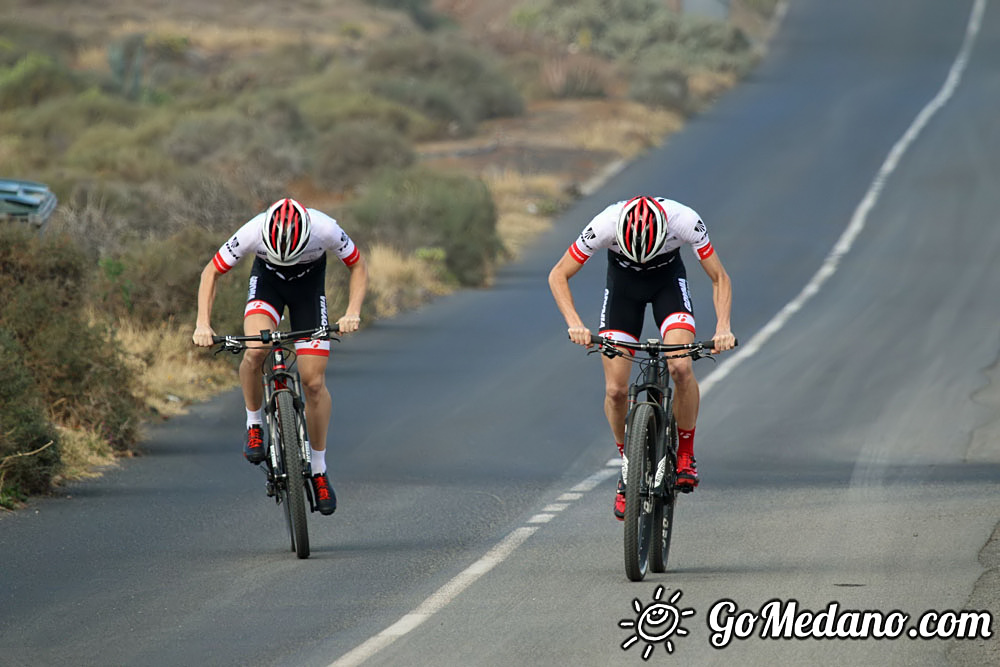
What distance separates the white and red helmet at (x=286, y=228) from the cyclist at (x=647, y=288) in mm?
1458

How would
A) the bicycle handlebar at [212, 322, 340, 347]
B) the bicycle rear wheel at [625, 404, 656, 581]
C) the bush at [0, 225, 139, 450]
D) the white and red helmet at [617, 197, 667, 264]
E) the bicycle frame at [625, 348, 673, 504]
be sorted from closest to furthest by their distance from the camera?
the bicycle rear wheel at [625, 404, 656, 581]
the bicycle frame at [625, 348, 673, 504]
the white and red helmet at [617, 197, 667, 264]
the bicycle handlebar at [212, 322, 340, 347]
the bush at [0, 225, 139, 450]

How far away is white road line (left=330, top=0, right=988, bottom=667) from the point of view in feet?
25.5

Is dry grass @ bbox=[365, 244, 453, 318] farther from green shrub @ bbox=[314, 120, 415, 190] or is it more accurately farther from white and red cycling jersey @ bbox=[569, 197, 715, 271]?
white and red cycling jersey @ bbox=[569, 197, 715, 271]

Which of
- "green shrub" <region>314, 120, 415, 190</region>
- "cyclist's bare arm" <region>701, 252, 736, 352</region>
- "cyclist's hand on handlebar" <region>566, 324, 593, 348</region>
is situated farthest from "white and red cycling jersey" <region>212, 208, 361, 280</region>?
"green shrub" <region>314, 120, 415, 190</region>

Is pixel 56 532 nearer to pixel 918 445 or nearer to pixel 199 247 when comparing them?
pixel 918 445

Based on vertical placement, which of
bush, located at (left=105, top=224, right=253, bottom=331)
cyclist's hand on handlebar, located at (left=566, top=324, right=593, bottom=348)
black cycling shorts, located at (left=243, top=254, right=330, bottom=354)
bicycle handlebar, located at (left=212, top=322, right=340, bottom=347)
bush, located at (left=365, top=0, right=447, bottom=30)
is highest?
bush, located at (left=365, top=0, right=447, bottom=30)

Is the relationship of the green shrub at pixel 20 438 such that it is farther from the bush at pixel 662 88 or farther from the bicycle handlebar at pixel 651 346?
the bush at pixel 662 88

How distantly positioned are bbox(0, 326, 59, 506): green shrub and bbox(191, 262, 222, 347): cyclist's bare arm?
7.43ft

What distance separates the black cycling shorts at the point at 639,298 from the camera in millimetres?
9484

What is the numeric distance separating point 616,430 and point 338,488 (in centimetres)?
320

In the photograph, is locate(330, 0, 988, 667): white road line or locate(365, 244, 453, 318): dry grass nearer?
locate(330, 0, 988, 667): white road line

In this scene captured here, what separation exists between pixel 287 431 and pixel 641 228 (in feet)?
7.46

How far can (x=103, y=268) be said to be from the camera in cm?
1786

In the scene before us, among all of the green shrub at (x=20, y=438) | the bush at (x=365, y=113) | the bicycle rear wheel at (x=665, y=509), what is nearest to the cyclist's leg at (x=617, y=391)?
the bicycle rear wheel at (x=665, y=509)
